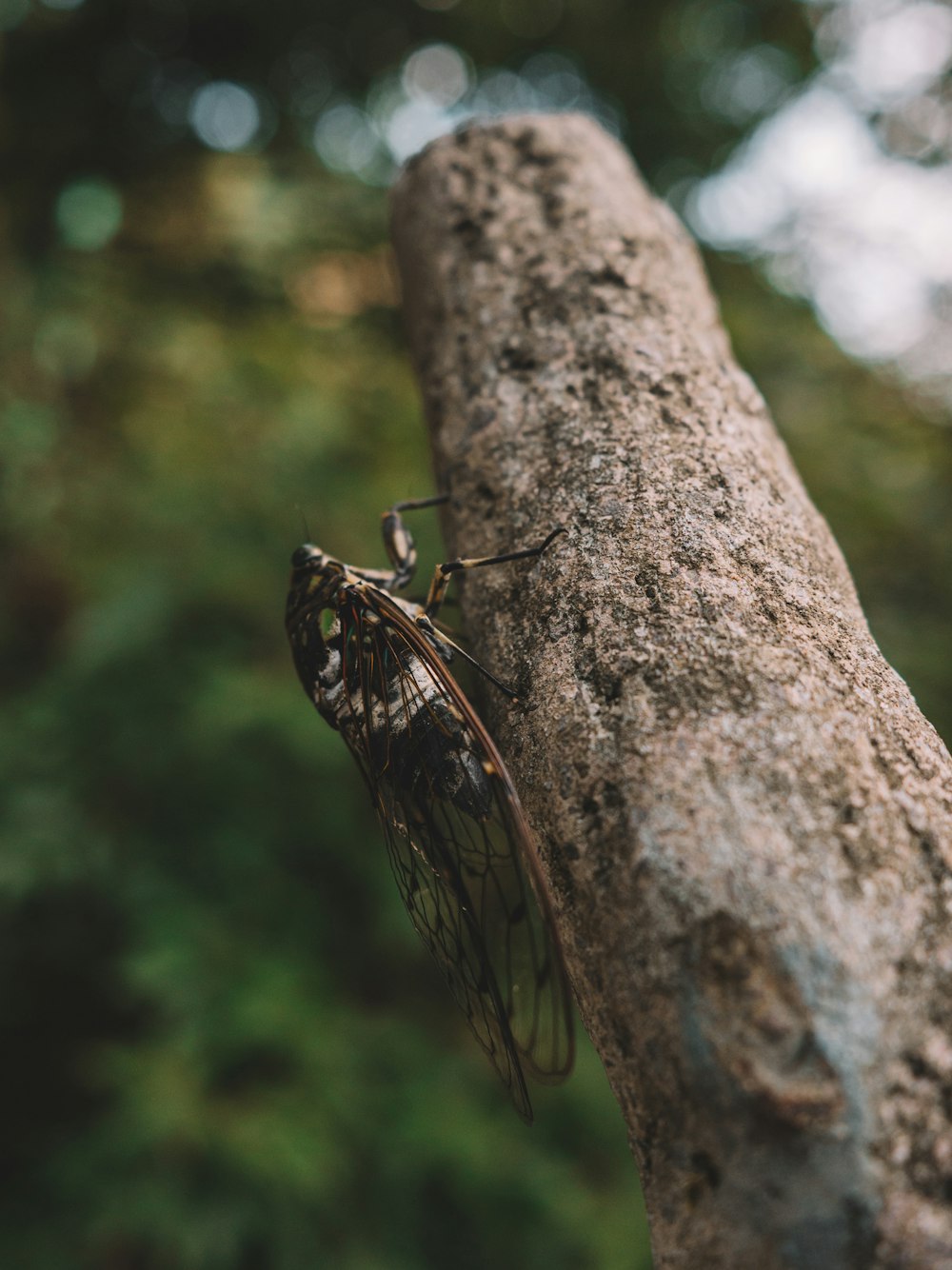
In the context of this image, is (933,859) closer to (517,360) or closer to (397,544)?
(517,360)

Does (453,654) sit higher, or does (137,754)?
(137,754)

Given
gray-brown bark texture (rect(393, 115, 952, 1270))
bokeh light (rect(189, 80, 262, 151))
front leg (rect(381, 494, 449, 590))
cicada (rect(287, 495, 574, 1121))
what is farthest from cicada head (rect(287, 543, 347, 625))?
bokeh light (rect(189, 80, 262, 151))

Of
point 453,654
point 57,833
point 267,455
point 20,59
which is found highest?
point 20,59

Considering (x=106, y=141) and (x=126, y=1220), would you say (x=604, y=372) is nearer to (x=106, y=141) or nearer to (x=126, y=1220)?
(x=126, y=1220)

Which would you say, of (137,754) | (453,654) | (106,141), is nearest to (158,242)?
(106,141)


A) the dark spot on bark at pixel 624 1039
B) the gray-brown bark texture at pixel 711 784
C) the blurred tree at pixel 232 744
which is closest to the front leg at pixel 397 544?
the gray-brown bark texture at pixel 711 784

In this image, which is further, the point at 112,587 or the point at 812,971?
the point at 112,587

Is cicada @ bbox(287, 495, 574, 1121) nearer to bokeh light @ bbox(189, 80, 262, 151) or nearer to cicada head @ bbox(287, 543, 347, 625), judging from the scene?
cicada head @ bbox(287, 543, 347, 625)
